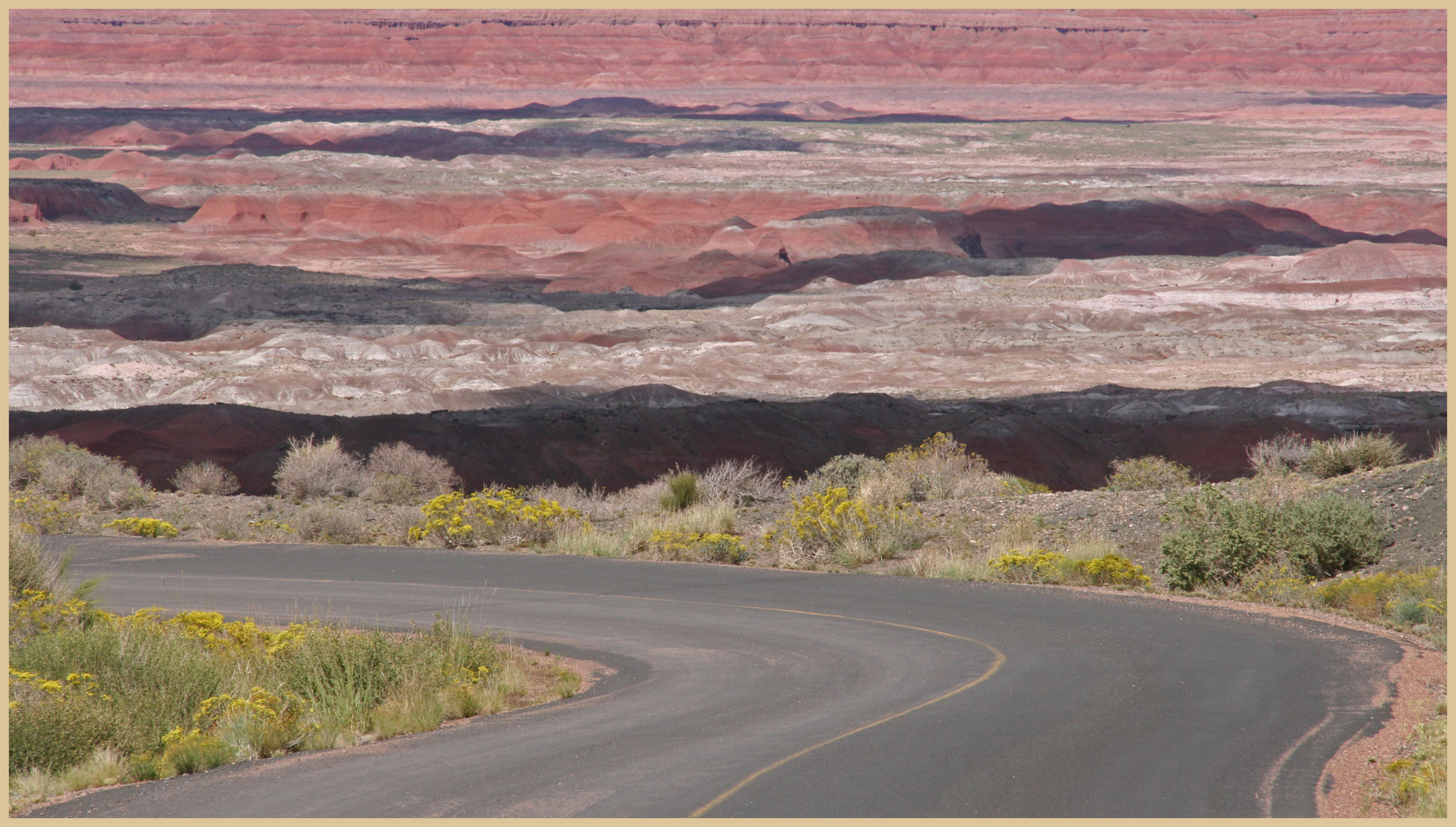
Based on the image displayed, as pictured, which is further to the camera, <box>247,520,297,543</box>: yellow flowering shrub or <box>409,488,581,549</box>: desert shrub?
<box>247,520,297,543</box>: yellow flowering shrub

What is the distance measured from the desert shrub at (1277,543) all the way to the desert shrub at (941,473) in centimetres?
622

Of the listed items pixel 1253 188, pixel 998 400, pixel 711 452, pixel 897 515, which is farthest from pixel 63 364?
pixel 1253 188

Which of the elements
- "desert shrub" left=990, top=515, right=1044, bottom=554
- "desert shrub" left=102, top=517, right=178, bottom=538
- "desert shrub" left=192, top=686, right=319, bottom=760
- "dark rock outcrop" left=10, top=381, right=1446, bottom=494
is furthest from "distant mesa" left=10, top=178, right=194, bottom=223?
"desert shrub" left=192, top=686, right=319, bottom=760

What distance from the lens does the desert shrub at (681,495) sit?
74.4ft

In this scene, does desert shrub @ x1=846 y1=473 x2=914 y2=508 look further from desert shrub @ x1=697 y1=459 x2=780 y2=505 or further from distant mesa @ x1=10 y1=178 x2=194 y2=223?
distant mesa @ x1=10 y1=178 x2=194 y2=223

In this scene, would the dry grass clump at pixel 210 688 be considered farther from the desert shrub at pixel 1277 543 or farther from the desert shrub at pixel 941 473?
the desert shrub at pixel 941 473

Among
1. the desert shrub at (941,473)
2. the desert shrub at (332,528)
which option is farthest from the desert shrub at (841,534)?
the desert shrub at (332,528)

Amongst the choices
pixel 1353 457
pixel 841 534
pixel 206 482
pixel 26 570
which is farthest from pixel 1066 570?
pixel 206 482

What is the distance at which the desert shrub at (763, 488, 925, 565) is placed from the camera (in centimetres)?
1844

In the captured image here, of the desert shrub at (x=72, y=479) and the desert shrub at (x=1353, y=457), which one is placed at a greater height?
the desert shrub at (x=1353, y=457)

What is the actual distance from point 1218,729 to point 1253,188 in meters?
114

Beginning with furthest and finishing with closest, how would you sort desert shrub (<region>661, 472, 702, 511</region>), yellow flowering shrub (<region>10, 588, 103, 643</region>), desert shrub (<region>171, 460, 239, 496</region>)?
desert shrub (<region>171, 460, 239, 496</region>) → desert shrub (<region>661, 472, 702, 511</region>) → yellow flowering shrub (<region>10, 588, 103, 643</region>)

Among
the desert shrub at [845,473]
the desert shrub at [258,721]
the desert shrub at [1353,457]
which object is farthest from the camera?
the desert shrub at [845,473]

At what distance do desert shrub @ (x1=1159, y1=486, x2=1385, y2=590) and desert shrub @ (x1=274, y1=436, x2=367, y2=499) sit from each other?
17.4 m
